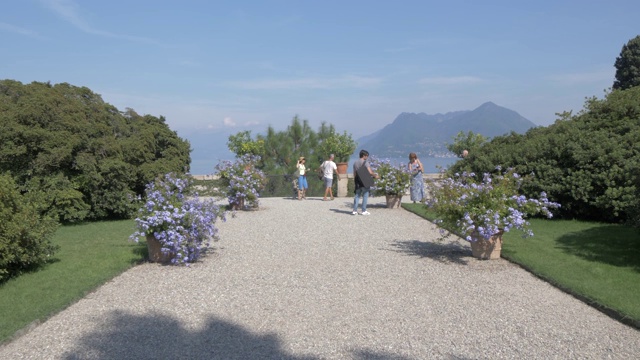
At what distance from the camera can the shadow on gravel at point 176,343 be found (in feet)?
16.3

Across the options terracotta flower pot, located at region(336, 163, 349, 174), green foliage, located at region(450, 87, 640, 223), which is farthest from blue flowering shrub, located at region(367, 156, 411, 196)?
terracotta flower pot, located at region(336, 163, 349, 174)

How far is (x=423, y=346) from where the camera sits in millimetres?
5121

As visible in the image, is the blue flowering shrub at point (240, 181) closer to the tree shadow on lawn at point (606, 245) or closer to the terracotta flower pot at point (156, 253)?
the terracotta flower pot at point (156, 253)

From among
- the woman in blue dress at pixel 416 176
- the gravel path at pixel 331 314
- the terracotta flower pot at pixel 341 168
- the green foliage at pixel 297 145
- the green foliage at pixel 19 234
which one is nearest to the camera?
the gravel path at pixel 331 314

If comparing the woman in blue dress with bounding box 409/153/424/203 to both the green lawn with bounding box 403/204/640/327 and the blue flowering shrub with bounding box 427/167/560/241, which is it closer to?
the green lawn with bounding box 403/204/640/327

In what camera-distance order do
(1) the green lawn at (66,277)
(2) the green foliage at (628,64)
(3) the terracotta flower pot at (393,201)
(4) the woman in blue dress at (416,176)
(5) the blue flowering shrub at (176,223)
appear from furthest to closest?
(2) the green foliage at (628,64) → (4) the woman in blue dress at (416,176) → (3) the terracotta flower pot at (393,201) → (5) the blue flowering shrub at (176,223) → (1) the green lawn at (66,277)

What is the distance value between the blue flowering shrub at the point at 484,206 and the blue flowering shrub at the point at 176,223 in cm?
370

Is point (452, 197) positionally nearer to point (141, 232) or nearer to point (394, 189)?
point (141, 232)

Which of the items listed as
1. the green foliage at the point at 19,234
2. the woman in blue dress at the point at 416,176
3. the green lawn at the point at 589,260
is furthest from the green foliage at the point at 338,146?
the green foliage at the point at 19,234

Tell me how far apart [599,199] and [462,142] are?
20.7 metres

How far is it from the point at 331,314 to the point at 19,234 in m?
4.62

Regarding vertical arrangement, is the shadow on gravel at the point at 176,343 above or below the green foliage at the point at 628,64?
below

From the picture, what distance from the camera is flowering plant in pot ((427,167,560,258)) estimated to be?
323 inches

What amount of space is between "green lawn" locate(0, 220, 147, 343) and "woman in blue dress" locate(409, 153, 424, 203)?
8.39 metres
